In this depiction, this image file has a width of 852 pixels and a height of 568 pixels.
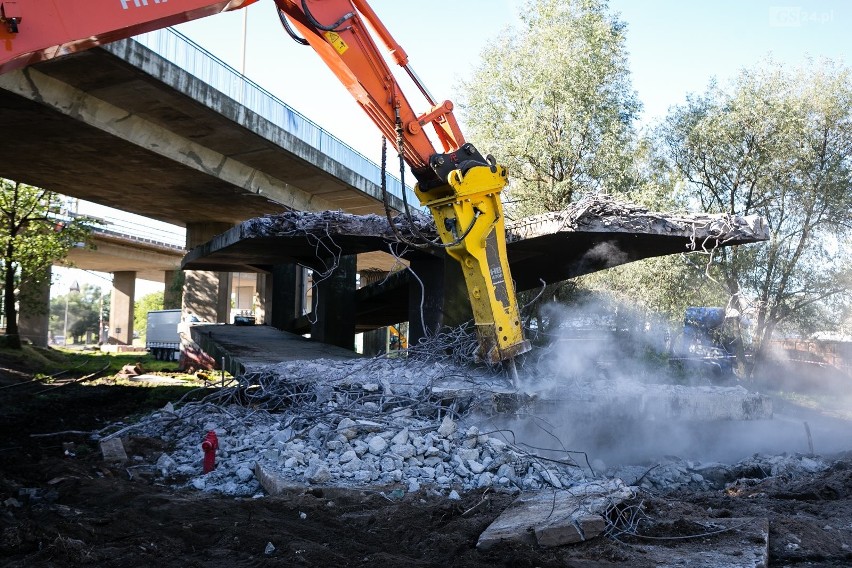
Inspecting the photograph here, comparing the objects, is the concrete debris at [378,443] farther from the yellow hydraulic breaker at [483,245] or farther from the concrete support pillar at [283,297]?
the concrete support pillar at [283,297]

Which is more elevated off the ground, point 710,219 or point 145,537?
point 710,219

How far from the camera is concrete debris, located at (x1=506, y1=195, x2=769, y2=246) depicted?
1107 centimetres

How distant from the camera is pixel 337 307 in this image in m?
17.2

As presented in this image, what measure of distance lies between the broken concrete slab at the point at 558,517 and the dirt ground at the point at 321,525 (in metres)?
0.08

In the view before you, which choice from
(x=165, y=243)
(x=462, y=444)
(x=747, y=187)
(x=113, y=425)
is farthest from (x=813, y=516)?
(x=165, y=243)

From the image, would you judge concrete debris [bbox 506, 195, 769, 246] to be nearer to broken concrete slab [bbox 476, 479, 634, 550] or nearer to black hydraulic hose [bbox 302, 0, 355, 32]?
black hydraulic hose [bbox 302, 0, 355, 32]

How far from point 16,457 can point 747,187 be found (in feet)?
58.6

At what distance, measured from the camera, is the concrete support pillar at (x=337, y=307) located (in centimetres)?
1712

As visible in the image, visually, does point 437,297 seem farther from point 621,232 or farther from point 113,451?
point 113,451

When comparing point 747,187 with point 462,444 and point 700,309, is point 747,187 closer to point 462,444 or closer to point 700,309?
point 700,309

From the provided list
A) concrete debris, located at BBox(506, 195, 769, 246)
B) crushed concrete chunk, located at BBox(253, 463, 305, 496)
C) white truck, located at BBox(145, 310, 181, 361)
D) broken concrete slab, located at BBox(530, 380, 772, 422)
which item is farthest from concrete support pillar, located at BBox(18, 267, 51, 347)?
crushed concrete chunk, located at BBox(253, 463, 305, 496)

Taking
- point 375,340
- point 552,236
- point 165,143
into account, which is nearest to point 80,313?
point 375,340

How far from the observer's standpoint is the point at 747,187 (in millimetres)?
19344

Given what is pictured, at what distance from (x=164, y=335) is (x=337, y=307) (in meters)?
17.8
